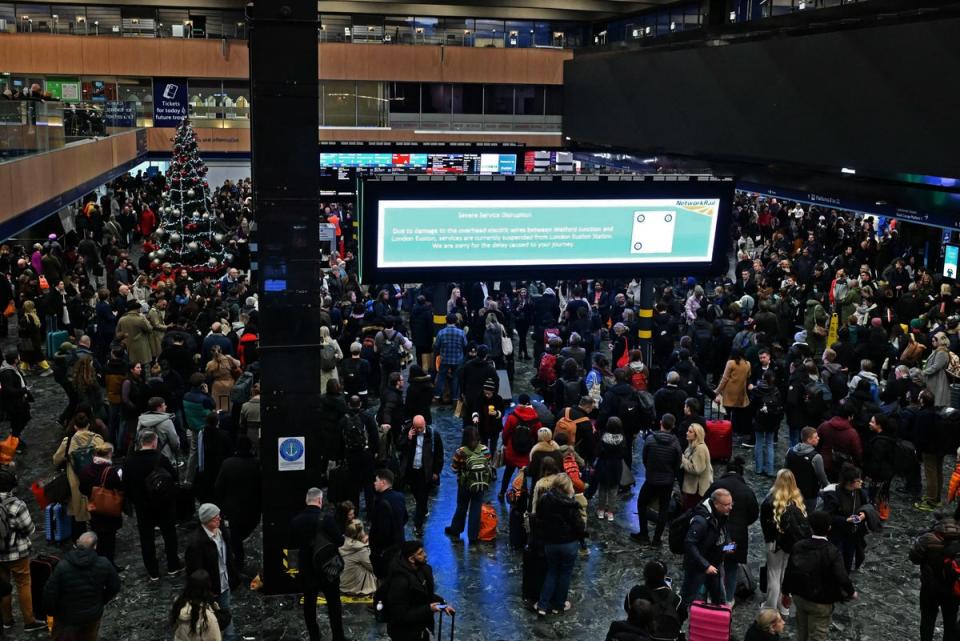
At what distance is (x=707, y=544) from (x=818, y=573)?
103 cm

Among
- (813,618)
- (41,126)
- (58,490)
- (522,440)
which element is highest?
(41,126)

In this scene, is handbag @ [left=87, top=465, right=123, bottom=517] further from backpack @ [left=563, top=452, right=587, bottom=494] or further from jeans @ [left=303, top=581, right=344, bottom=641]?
backpack @ [left=563, top=452, right=587, bottom=494]

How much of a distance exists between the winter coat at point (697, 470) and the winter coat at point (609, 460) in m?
0.85

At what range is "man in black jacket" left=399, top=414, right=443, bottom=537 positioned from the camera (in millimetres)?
10719

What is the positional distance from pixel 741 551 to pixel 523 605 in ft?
6.86

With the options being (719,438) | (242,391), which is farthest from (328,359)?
(719,438)

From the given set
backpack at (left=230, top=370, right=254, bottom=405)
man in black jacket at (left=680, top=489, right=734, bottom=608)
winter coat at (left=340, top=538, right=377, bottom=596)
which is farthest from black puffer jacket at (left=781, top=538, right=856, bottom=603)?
backpack at (left=230, top=370, right=254, bottom=405)

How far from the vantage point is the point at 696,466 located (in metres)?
10.1

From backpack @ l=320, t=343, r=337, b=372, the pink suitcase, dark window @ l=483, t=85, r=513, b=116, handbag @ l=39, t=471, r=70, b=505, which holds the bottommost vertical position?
the pink suitcase

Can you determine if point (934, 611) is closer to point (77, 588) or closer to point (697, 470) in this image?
point (697, 470)

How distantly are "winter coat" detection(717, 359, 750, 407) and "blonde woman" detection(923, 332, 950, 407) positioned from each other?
2.59 meters

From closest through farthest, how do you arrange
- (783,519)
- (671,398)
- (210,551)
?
(210,551)
(783,519)
(671,398)

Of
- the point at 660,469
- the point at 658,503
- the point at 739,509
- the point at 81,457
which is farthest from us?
the point at 658,503

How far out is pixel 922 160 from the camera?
16.8 metres
